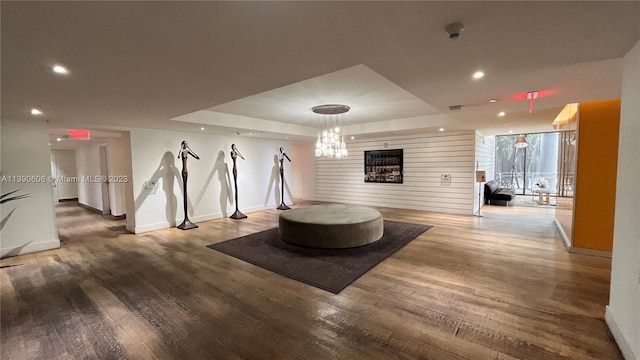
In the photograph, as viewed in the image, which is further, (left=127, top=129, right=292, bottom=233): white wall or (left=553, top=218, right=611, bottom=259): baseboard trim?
(left=127, top=129, right=292, bottom=233): white wall

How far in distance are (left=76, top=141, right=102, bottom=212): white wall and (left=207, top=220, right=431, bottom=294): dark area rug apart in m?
6.60

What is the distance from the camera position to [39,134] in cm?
470

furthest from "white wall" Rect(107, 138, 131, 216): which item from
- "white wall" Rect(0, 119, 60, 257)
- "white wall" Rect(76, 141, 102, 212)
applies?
"white wall" Rect(0, 119, 60, 257)

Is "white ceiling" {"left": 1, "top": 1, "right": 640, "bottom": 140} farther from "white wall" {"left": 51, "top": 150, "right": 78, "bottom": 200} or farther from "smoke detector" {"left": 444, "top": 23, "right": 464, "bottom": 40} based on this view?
"white wall" {"left": 51, "top": 150, "right": 78, "bottom": 200}

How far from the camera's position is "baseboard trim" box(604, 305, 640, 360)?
189 cm

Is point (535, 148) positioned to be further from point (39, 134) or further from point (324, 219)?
point (39, 134)

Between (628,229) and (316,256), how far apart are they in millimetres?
3396

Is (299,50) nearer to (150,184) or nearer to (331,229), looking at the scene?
(331,229)

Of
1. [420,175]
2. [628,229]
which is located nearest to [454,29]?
[628,229]

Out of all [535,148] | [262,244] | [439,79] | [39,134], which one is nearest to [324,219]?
Answer: [262,244]

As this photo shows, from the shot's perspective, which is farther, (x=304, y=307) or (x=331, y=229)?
(x=331, y=229)

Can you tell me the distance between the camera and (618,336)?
2.10m

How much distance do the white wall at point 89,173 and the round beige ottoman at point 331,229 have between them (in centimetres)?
738

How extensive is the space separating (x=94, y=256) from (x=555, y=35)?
6550mm
